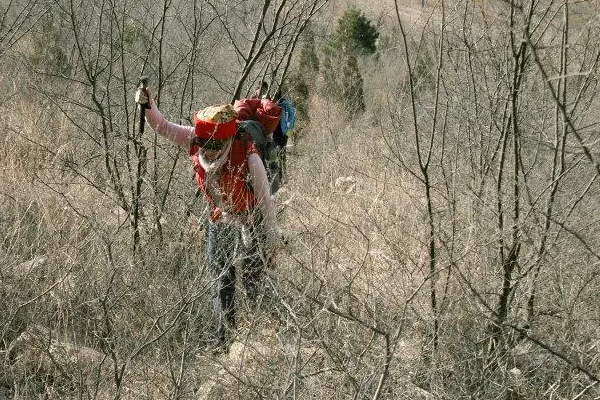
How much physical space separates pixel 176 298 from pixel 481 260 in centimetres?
136

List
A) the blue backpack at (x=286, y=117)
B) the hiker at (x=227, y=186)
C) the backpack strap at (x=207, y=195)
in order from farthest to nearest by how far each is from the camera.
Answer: the blue backpack at (x=286, y=117)
the backpack strap at (x=207, y=195)
the hiker at (x=227, y=186)

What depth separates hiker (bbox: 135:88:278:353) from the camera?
127 inches

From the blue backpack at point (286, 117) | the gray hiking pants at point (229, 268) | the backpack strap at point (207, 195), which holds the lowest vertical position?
the gray hiking pants at point (229, 268)

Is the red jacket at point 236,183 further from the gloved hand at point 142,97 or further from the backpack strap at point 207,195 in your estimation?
the gloved hand at point 142,97

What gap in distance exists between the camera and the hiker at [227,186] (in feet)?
10.5

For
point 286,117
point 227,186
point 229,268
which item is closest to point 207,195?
point 227,186

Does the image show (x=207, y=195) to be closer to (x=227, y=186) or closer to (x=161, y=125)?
(x=227, y=186)

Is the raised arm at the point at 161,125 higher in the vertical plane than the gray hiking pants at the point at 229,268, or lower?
higher

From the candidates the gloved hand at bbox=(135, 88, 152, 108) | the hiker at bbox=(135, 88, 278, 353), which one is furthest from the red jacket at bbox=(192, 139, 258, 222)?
the gloved hand at bbox=(135, 88, 152, 108)

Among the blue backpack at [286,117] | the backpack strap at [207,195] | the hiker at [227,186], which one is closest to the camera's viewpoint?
the hiker at [227,186]

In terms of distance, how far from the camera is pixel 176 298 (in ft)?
9.94

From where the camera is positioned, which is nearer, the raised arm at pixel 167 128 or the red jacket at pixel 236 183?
the red jacket at pixel 236 183

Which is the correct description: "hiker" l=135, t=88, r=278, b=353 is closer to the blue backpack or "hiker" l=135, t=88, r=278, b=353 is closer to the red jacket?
the red jacket

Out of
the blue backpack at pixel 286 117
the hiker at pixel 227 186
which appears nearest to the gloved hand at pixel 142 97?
the hiker at pixel 227 186
